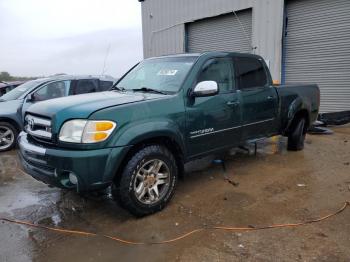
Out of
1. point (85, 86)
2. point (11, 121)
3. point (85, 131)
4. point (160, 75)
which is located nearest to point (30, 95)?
point (11, 121)

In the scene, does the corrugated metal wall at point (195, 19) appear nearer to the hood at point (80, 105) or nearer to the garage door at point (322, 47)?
the garage door at point (322, 47)

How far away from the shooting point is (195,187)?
16.2ft

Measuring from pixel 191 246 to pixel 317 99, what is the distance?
4916 millimetres

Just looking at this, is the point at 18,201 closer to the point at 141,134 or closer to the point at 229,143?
the point at 141,134

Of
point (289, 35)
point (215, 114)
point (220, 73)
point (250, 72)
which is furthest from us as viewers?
point (289, 35)

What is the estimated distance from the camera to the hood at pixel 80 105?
11.6 feet

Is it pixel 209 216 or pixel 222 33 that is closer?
pixel 209 216

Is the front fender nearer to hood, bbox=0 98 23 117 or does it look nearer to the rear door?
the rear door

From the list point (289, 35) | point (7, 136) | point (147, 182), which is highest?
point (289, 35)

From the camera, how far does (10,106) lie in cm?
788

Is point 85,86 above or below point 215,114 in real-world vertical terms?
above

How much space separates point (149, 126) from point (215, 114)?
1183mm

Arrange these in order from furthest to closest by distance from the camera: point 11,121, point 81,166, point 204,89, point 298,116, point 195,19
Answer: point 195,19 < point 11,121 < point 298,116 < point 204,89 < point 81,166

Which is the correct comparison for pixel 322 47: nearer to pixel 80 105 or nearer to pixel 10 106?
pixel 10 106
